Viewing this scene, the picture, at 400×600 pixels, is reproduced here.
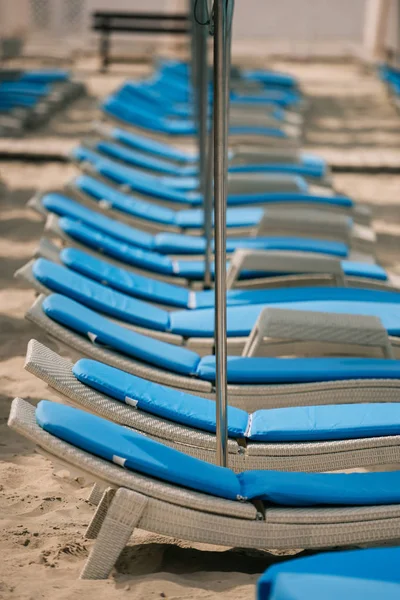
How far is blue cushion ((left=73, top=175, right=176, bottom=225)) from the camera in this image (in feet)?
19.9

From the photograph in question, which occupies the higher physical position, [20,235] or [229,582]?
[229,582]

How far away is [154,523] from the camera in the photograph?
2730 millimetres

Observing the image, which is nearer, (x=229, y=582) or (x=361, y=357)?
(x=229, y=582)

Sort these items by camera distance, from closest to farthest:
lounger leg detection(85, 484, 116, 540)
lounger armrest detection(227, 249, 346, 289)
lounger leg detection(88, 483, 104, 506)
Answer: lounger leg detection(85, 484, 116, 540) → lounger leg detection(88, 483, 104, 506) → lounger armrest detection(227, 249, 346, 289)

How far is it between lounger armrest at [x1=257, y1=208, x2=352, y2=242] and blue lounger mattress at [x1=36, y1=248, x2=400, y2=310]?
103 cm

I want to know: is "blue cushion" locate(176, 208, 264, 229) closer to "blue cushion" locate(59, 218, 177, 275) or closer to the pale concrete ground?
"blue cushion" locate(59, 218, 177, 275)

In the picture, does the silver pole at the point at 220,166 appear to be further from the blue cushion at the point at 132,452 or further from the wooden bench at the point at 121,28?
the wooden bench at the point at 121,28

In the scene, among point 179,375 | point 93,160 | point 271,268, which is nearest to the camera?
point 179,375

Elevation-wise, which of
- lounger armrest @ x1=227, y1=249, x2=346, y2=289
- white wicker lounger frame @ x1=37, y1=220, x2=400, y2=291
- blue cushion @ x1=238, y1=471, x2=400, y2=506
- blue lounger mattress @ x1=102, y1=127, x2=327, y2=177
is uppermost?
blue cushion @ x1=238, y1=471, x2=400, y2=506

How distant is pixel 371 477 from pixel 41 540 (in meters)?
0.98

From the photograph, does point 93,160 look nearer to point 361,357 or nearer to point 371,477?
point 361,357

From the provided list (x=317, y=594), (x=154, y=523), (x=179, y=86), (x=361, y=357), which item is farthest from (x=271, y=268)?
(x=179, y=86)

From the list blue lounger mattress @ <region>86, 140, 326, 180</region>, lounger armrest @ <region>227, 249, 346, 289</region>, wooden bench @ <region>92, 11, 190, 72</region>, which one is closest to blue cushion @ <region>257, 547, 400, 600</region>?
lounger armrest @ <region>227, 249, 346, 289</region>

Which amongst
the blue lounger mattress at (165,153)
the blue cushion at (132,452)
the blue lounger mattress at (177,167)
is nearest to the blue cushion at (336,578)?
the blue cushion at (132,452)
